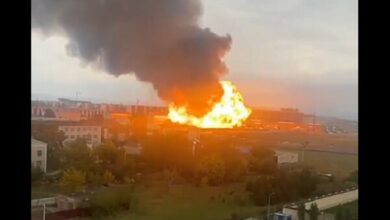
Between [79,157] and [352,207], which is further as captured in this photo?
[79,157]

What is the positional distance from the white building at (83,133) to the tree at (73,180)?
71 mm

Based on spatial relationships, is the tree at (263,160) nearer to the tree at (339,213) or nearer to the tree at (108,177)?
the tree at (339,213)

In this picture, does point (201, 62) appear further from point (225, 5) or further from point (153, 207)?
point (153, 207)

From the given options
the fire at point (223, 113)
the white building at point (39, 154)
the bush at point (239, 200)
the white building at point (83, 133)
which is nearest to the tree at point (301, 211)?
the bush at point (239, 200)

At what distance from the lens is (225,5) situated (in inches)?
36.9

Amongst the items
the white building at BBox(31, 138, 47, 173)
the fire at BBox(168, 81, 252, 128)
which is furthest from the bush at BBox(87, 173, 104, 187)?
the fire at BBox(168, 81, 252, 128)

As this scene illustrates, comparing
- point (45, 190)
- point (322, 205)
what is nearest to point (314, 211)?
point (322, 205)

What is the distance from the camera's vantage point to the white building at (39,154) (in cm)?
93

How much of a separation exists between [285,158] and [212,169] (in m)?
0.17

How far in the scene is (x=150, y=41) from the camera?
95 centimetres

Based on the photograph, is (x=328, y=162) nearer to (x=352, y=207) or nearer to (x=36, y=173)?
(x=352, y=207)

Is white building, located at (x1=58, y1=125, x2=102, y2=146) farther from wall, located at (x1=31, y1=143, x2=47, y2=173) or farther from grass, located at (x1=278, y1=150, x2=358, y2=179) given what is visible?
grass, located at (x1=278, y1=150, x2=358, y2=179)
